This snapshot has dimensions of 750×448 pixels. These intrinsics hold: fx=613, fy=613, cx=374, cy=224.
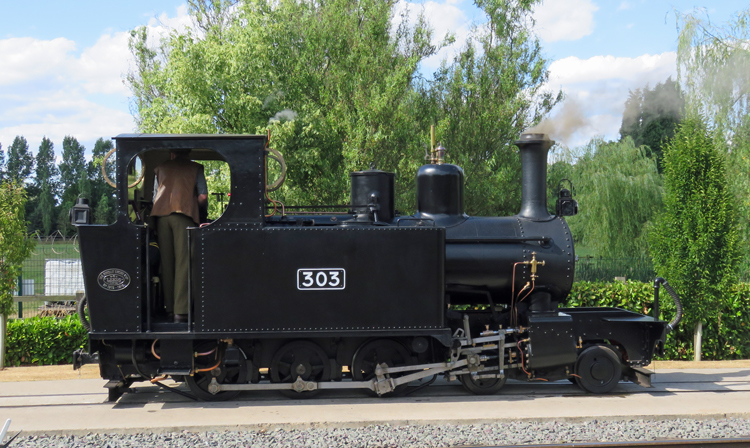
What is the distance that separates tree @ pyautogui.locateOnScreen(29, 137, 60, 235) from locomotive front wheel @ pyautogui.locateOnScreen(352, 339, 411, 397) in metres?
40.3

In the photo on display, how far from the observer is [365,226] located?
18.7 ft

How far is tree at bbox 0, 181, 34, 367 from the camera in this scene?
8188mm

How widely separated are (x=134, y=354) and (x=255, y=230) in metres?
1.59

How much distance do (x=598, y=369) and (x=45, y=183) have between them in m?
55.8

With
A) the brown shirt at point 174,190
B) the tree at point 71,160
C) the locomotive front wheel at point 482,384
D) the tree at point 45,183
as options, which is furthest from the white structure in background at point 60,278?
the tree at point 71,160

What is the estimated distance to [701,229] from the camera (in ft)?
27.7

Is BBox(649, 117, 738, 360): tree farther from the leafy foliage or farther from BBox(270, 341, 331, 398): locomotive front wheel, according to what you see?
the leafy foliage

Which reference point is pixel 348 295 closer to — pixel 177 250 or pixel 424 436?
pixel 424 436

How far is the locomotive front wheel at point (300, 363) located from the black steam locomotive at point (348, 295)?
0.04ft

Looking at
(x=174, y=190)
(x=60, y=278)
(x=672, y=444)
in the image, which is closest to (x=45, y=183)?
(x=60, y=278)

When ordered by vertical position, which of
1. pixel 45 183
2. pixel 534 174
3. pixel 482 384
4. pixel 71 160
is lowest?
pixel 482 384

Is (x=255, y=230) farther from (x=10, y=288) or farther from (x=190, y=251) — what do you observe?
(x=10, y=288)

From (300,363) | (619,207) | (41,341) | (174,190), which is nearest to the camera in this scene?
(174,190)

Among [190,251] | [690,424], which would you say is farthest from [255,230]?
[690,424]
